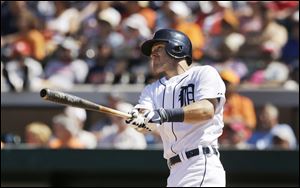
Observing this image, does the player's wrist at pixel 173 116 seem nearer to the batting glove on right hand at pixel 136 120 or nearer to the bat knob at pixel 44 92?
the batting glove on right hand at pixel 136 120

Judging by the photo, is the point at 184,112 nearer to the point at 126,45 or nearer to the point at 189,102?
the point at 189,102

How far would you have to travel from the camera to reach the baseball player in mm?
4238

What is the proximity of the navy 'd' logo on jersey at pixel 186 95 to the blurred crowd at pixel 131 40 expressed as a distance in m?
4.50

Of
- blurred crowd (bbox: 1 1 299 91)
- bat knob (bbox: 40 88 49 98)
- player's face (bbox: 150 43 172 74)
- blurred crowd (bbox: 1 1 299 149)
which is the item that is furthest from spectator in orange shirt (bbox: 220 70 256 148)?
bat knob (bbox: 40 88 49 98)

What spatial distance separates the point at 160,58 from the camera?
4.65 m

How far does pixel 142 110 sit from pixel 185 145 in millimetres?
346

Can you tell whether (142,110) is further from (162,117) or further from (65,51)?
(65,51)

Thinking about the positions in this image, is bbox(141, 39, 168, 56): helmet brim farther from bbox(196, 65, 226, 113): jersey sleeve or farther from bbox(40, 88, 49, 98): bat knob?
bbox(40, 88, 49, 98): bat knob

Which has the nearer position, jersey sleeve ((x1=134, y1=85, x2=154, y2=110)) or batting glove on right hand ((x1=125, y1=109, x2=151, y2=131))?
batting glove on right hand ((x1=125, y1=109, x2=151, y2=131))

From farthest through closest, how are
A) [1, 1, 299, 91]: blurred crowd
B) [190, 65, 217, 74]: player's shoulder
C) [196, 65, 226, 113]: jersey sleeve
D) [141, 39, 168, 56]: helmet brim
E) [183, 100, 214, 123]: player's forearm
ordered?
[1, 1, 299, 91]: blurred crowd → [141, 39, 168, 56]: helmet brim → [190, 65, 217, 74]: player's shoulder → [196, 65, 226, 113]: jersey sleeve → [183, 100, 214, 123]: player's forearm

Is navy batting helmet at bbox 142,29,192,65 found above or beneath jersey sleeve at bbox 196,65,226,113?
above

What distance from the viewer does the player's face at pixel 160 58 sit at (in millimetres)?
4617

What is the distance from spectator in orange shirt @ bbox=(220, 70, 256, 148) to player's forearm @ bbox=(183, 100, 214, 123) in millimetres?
3534

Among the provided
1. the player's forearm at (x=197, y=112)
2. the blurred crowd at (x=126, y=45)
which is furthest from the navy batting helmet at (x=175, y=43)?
the blurred crowd at (x=126, y=45)
